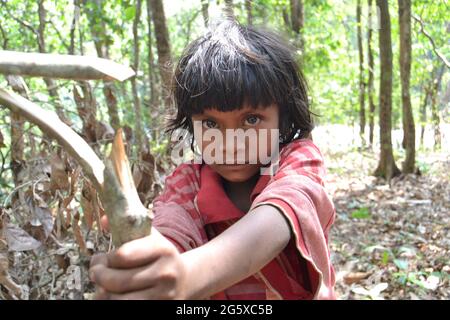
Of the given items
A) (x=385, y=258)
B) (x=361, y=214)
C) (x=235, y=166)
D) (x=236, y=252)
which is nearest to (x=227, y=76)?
(x=235, y=166)

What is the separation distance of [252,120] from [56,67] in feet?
1.87

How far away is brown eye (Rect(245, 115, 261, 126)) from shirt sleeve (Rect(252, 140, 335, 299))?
0.09 meters

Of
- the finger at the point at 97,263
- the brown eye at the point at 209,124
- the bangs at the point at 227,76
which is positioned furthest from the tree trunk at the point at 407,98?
the finger at the point at 97,263

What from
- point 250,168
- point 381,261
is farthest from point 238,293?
point 381,261

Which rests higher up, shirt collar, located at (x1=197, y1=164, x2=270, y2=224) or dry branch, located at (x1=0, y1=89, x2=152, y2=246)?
dry branch, located at (x1=0, y1=89, x2=152, y2=246)

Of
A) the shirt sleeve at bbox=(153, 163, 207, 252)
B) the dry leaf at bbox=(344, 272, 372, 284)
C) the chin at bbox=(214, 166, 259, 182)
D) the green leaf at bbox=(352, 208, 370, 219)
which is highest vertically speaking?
the chin at bbox=(214, 166, 259, 182)

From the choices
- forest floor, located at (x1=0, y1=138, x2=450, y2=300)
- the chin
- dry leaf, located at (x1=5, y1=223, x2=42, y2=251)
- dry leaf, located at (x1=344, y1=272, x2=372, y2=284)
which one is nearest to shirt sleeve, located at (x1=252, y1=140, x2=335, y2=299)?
the chin

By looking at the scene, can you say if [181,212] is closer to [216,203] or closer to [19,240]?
[216,203]

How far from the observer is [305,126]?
1.21 m

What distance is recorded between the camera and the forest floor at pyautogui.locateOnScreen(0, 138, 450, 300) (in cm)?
170

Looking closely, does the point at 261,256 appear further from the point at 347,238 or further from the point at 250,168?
the point at 347,238

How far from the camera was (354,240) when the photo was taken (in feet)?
13.1

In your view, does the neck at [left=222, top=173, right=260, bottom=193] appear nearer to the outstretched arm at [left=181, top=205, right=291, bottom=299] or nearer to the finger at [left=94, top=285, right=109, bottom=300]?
the outstretched arm at [left=181, top=205, right=291, bottom=299]
